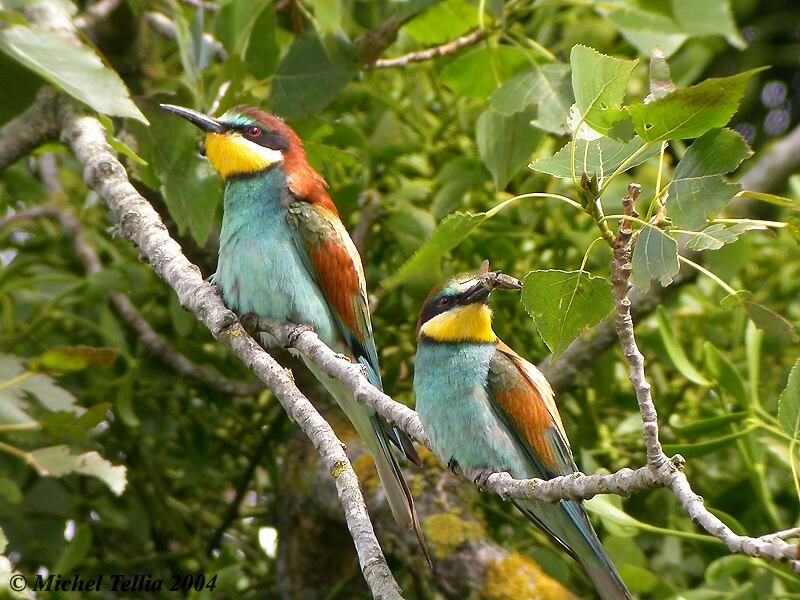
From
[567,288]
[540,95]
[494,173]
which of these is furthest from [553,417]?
[567,288]

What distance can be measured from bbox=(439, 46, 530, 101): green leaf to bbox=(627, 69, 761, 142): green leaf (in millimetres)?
752

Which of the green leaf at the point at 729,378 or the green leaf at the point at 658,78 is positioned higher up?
the green leaf at the point at 658,78

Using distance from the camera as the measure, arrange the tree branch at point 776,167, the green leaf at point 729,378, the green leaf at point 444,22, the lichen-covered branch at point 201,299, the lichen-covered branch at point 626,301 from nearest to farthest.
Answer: the lichen-covered branch at point 626,301
the lichen-covered branch at point 201,299
the green leaf at point 729,378
the green leaf at point 444,22
the tree branch at point 776,167

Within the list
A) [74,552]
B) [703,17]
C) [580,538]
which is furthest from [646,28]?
[74,552]

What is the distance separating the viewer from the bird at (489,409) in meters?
1.60

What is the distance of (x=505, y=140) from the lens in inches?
64.0

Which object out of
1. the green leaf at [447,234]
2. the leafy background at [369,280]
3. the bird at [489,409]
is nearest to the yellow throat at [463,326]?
the bird at [489,409]

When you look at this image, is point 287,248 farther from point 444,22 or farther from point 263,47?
point 444,22

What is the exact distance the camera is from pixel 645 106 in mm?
966

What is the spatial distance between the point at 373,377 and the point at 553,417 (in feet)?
1.00

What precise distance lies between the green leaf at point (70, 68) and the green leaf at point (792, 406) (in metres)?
0.87

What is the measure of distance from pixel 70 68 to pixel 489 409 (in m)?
0.82

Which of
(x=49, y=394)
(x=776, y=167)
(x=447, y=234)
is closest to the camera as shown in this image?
(x=447, y=234)

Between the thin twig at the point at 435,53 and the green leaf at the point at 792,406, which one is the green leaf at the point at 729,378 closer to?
the green leaf at the point at 792,406
